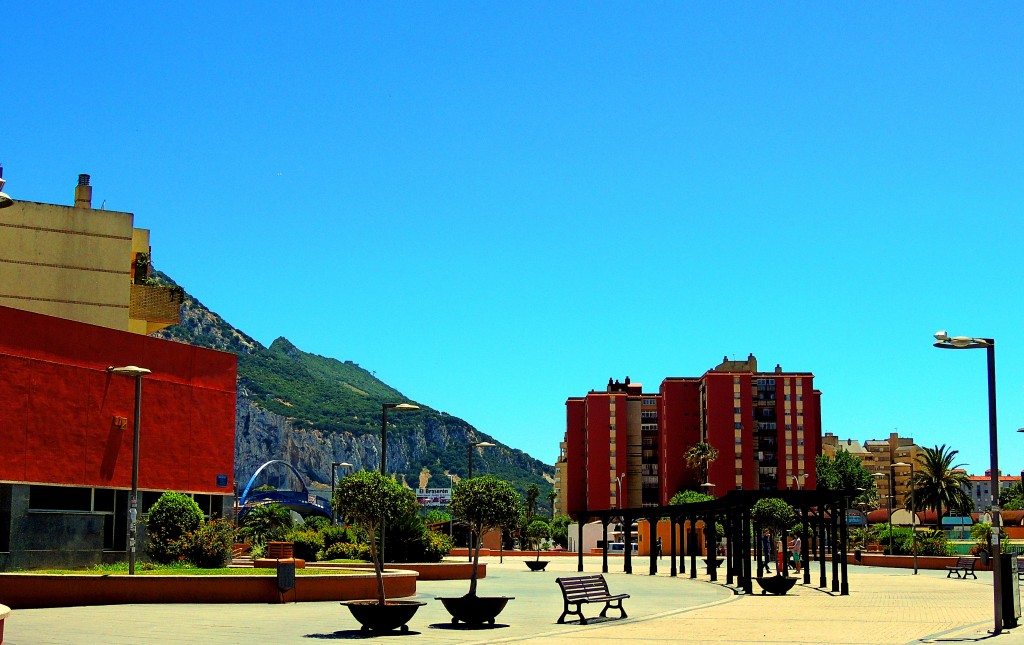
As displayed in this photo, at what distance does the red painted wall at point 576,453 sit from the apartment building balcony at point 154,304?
346 feet

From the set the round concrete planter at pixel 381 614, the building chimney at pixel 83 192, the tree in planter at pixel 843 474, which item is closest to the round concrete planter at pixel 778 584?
the round concrete planter at pixel 381 614

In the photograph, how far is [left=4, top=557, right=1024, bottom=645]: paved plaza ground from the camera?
1872 cm

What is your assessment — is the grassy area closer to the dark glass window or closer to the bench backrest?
the dark glass window

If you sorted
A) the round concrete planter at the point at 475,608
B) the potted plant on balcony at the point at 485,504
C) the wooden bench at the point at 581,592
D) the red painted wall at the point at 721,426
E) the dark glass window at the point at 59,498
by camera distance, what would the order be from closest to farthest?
the round concrete planter at the point at 475,608 → the wooden bench at the point at 581,592 → the potted plant on balcony at the point at 485,504 → the dark glass window at the point at 59,498 → the red painted wall at the point at 721,426

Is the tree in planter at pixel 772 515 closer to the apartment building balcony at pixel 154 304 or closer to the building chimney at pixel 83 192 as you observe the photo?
the apartment building balcony at pixel 154 304

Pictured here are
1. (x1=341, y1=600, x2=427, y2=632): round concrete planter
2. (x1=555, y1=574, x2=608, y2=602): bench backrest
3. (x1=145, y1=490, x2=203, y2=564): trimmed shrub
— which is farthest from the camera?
(x1=145, y1=490, x2=203, y2=564): trimmed shrub

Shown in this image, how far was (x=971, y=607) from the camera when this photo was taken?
2752 cm

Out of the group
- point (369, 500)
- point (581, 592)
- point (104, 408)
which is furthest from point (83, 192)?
point (581, 592)

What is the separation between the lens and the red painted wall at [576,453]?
469 ft

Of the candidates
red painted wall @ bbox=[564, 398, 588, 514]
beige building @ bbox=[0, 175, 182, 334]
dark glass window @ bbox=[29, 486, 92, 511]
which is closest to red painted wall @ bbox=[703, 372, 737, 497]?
red painted wall @ bbox=[564, 398, 588, 514]

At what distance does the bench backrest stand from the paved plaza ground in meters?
0.64

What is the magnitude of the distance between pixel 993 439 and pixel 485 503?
32.9ft

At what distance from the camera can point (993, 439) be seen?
21453 mm

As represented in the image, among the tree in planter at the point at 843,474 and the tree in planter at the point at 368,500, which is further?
the tree in planter at the point at 843,474
